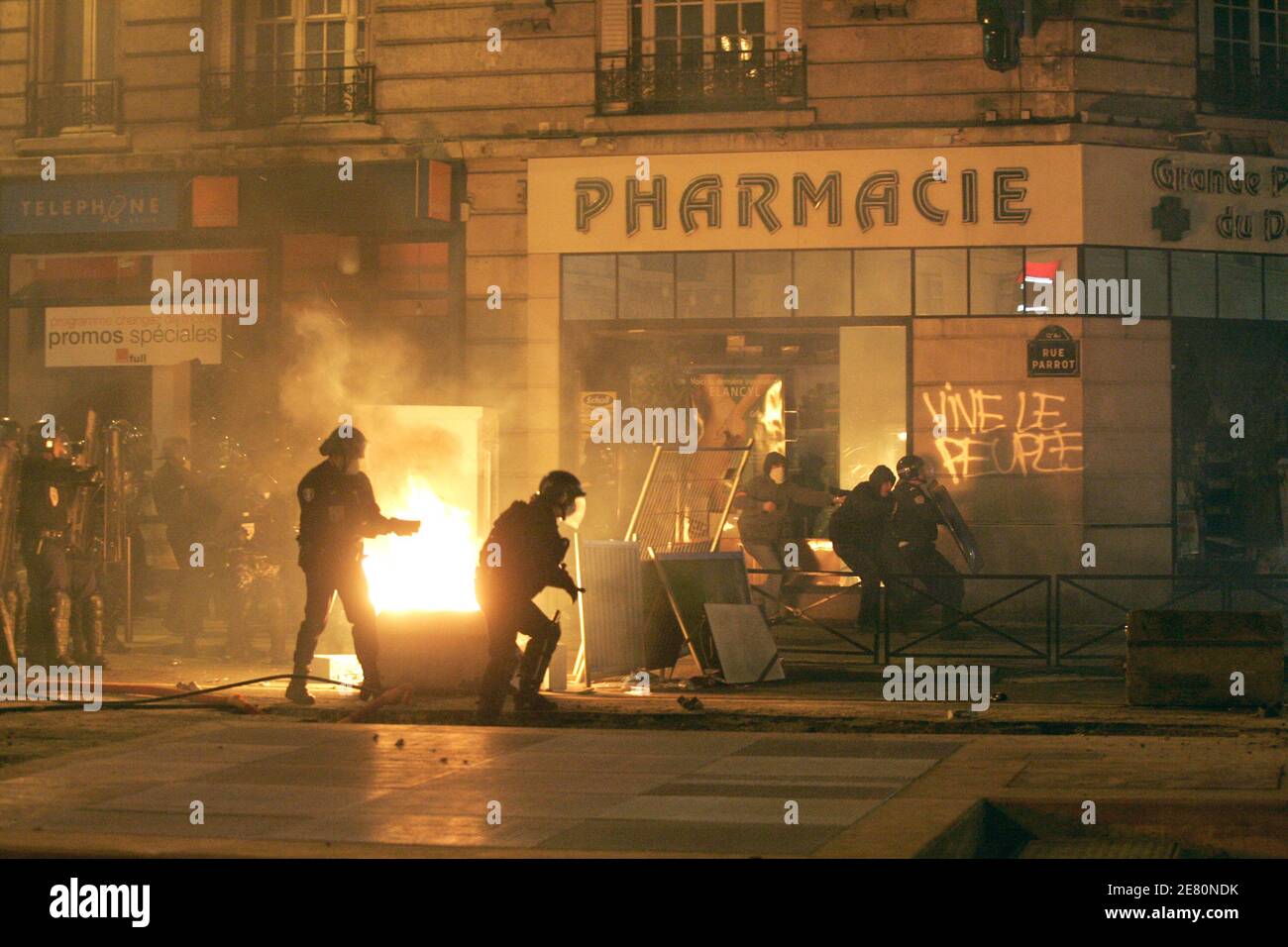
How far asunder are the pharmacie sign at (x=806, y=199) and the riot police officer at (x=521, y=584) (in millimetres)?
8275

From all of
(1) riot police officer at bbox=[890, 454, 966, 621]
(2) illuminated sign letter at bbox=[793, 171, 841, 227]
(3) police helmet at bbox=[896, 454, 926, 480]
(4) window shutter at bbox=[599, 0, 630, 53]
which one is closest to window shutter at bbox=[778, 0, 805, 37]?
(2) illuminated sign letter at bbox=[793, 171, 841, 227]

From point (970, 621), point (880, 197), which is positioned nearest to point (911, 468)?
point (970, 621)

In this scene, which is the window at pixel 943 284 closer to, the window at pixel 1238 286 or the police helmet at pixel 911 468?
the police helmet at pixel 911 468

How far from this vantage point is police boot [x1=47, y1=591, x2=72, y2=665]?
13172 millimetres

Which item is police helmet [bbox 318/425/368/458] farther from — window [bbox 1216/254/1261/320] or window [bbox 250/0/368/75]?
window [bbox 1216/254/1261/320]

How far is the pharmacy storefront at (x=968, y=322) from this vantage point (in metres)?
18.2

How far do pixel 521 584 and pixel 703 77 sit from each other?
9.58 m

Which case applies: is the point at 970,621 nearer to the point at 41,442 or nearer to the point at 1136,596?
the point at 1136,596

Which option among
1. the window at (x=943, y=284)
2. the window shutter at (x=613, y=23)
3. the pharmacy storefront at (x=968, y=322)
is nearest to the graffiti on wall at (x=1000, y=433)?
the pharmacy storefront at (x=968, y=322)

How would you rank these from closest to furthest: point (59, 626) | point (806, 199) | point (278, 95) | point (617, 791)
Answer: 1. point (617, 791)
2. point (59, 626)
3. point (806, 199)
4. point (278, 95)

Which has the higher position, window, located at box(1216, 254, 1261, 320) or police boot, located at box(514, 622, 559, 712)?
window, located at box(1216, 254, 1261, 320)

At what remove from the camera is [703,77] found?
62.3ft

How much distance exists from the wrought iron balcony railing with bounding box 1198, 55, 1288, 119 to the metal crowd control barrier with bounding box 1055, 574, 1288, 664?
5.09 meters

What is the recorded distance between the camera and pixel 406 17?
63.9 feet
